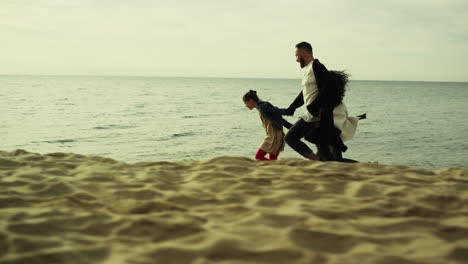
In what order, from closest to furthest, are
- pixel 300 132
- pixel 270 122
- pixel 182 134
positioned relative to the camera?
pixel 300 132
pixel 270 122
pixel 182 134

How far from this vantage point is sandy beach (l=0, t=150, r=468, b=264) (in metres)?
2.54

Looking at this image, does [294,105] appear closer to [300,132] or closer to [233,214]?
[300,132]

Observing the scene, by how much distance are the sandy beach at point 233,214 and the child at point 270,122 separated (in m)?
1.82

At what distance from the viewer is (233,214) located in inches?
129

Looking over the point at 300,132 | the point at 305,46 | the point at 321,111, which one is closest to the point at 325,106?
the point at 321,111

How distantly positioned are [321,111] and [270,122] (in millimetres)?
1107

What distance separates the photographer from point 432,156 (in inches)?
612

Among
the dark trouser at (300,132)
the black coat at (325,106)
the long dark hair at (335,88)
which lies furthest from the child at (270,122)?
the long dark hair at (335,88)

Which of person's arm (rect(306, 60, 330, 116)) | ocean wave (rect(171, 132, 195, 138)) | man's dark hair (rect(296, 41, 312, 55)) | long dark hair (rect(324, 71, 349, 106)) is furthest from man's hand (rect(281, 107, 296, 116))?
ocean wave (rect(171, 132, 195, 138))

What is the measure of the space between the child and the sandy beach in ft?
5.98

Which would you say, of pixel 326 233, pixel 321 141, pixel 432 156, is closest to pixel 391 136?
pixel 432 156

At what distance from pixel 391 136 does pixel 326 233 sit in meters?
19.4

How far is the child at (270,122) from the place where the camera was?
6.71 metres

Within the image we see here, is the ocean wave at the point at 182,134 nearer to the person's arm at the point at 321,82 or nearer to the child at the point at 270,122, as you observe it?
the child at the point at 270,122
